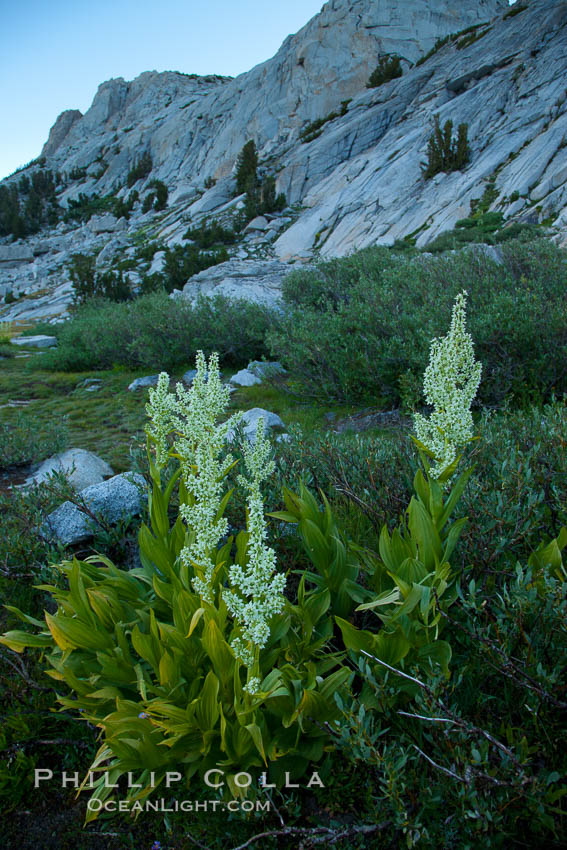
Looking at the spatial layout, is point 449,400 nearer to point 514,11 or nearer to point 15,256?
point 514,11

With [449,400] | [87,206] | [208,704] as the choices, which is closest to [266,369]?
[449,400]

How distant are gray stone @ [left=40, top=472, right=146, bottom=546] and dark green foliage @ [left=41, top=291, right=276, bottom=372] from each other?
6.65 meters

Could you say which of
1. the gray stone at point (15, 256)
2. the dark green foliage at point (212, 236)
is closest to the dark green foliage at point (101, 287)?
the dark green foliage at point (212, 236)

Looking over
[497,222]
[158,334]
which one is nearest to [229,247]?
[497,222]

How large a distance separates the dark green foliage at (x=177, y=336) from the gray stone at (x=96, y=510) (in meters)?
6.65

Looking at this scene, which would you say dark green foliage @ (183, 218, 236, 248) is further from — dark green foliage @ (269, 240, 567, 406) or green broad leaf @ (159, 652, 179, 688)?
green broad leaf @ (159, 652, 179, 688)

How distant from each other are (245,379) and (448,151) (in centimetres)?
2291

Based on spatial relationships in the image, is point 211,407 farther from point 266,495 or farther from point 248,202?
point 248,202

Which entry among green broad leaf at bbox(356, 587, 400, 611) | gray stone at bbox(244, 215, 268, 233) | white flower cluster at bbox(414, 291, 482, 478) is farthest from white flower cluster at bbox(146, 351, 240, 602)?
gray stone at bbox(244, 215, 268, 233)

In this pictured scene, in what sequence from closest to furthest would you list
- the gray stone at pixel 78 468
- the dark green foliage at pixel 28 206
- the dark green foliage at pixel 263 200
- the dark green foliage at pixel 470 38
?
the gray stone at pixel 78 468 < the dark green foliage at pixel 263 200 < the dark green foliage at pixel 470 38 < the dark green foliage at pixel 28 206

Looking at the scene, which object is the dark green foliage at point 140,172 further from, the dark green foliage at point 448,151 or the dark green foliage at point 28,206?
the dark green foliage at point 448,151

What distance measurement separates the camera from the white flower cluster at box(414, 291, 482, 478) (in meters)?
2.50

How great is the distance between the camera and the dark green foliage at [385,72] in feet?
131

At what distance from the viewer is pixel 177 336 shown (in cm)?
1145
